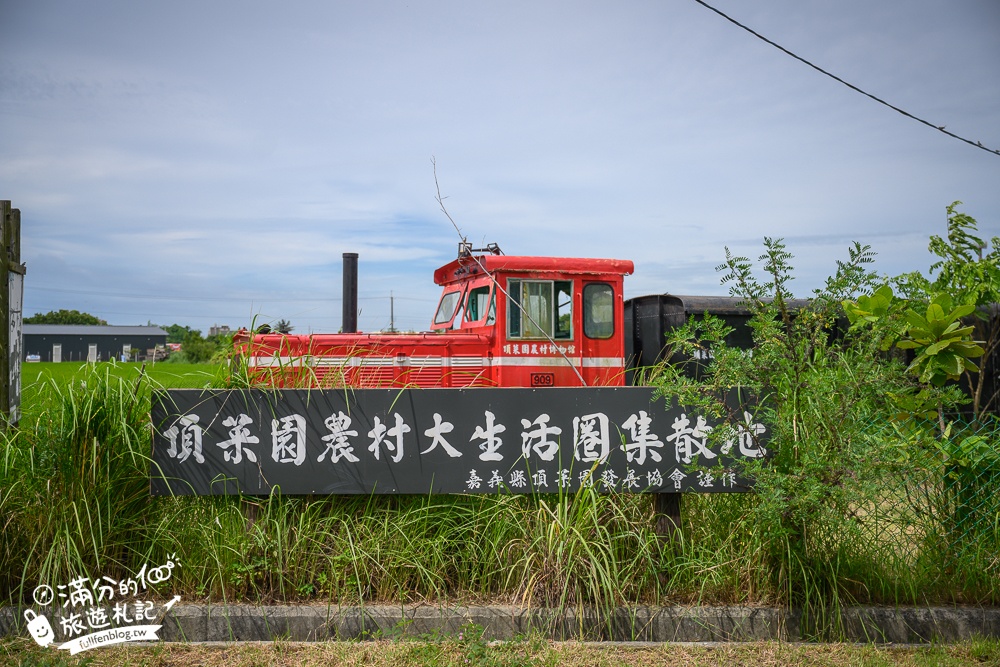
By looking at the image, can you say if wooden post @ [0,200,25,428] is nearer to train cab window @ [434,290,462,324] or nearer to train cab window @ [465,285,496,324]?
train cab window @ [465,285,496,324]

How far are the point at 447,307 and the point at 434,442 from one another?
5.04m

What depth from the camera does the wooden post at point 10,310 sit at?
4.55 meters

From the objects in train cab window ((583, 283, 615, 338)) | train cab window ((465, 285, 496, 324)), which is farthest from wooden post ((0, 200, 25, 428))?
train cab window ((583, 283, 615, 338))

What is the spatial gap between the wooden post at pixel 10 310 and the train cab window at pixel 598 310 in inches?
215

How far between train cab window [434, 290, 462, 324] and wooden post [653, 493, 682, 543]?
4937 millimetres

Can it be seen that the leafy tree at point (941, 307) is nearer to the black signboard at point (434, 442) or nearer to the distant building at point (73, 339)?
the black signboard at point (434, 442)

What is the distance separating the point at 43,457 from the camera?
401 cm

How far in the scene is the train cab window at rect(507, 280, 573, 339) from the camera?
26.4 feet

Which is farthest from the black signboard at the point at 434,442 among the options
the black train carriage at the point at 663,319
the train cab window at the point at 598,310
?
the black train carriage at the point at 663,319

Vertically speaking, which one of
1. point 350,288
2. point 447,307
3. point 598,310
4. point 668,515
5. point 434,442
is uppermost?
point 350,288

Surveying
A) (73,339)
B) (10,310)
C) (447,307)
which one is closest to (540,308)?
(447,307)

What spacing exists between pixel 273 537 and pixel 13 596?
4.74ft

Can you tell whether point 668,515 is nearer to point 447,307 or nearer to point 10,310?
point 10,310

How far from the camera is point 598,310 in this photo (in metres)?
8.29
